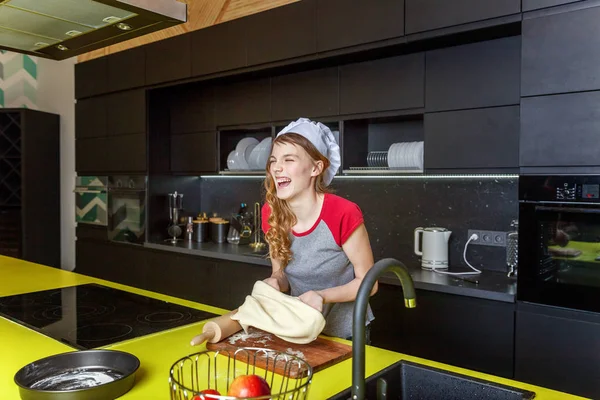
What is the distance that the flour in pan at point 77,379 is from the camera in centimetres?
114

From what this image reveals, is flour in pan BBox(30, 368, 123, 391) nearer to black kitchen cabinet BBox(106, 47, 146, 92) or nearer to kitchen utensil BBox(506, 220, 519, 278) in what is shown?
kitchen utensil BBox(506, 220, 519, 278)

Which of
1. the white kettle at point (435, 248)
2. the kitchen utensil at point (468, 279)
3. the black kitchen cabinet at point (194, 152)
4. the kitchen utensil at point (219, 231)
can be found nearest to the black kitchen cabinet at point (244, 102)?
the black kitchen cabinet at point (194, 152)

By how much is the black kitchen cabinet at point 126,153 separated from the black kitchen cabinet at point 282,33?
4.45 feet

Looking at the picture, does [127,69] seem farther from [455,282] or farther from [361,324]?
[361,324]

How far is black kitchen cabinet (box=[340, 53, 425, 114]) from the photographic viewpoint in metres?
2.87

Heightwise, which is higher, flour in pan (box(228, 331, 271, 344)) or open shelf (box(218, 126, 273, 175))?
open shelf (box(218, 126, 273, 175))

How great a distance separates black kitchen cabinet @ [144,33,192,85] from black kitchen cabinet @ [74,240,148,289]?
4.50ft

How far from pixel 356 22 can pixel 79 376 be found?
2.31 meters

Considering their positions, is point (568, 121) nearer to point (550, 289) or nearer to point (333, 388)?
point (550, 289)

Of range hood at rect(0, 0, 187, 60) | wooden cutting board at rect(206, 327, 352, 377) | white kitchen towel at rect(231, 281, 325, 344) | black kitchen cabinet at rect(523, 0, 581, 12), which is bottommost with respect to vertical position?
wooden cutting board at rect(206, 327, 352, 377)

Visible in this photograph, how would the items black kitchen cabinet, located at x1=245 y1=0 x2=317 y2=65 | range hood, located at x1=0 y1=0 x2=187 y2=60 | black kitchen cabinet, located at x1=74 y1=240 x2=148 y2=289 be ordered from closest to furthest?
range hood, located at x1=0 y1=0 x2=187 y2=60, black kitchen cabinet, located at x1=245 y1=0 x2=317 y2=65, black kitchen cabinet, located at x1=74 y1=240 x2=148 y2=289

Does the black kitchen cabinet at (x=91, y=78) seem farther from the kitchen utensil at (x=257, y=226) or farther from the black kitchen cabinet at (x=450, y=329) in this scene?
the black kitchen cabinet at (x=450, y=329)

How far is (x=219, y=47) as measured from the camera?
3617mm

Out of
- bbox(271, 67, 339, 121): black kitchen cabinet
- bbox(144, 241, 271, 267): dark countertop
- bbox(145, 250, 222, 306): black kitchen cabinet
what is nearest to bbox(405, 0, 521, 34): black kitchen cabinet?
bbox(271, 67, 339, 121): black kitchen cabinet
